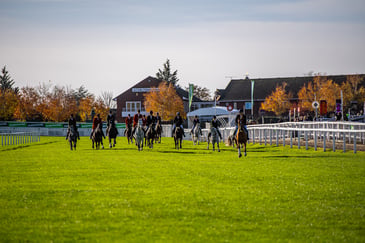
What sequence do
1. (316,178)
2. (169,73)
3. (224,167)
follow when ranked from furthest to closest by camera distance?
(169,73) → (224,167) → (316,178)

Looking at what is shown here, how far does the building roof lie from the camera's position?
107812mm

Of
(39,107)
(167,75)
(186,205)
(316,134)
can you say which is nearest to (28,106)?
(39,107)

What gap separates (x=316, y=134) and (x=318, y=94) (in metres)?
75.4

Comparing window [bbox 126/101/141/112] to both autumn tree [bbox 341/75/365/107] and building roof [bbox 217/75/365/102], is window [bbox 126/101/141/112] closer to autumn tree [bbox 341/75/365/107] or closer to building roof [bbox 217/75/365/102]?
building roof [bbox 217/75/365/102]

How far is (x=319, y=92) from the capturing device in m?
99.9

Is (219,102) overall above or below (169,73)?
below

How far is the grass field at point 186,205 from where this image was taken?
8367mm

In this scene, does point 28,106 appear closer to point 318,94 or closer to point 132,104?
point 132,104

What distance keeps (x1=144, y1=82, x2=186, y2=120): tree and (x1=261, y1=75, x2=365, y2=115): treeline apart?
54.5ft

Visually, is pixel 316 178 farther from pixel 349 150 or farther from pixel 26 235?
pixel 349 150

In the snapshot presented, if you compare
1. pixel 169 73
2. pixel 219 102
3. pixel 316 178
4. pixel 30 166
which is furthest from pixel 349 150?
pixel 169 73

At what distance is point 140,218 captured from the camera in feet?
31.3

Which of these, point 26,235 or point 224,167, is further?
point 224,167

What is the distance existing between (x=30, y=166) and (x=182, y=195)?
35.1 feet
